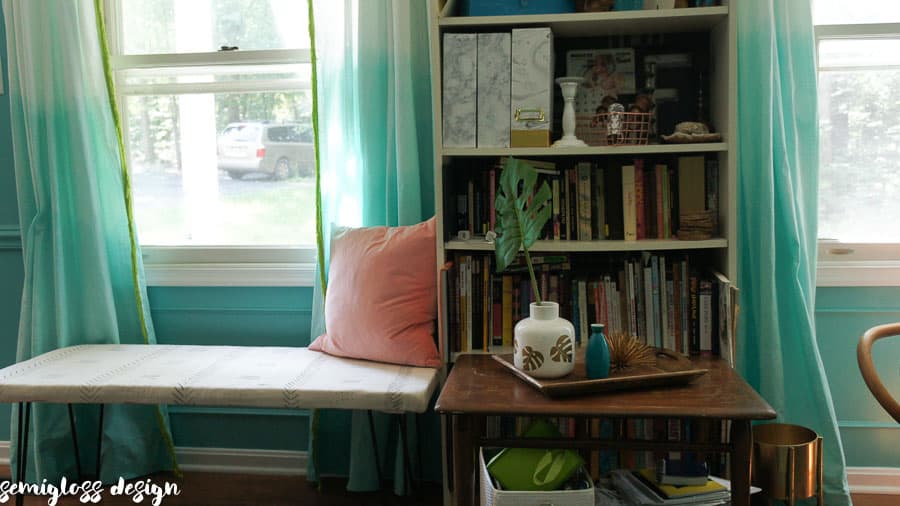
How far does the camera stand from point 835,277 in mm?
2459

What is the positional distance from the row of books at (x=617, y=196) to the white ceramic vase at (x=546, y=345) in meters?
0.35

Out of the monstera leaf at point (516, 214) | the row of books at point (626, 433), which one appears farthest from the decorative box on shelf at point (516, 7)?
the row of books at point (626, 433)

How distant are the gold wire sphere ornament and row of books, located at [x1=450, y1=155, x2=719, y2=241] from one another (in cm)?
33

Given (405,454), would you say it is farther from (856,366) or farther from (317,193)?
(856,366)

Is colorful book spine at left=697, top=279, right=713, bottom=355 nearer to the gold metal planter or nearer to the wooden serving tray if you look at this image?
the wooden serving tray

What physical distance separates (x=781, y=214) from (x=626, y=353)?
717 mm

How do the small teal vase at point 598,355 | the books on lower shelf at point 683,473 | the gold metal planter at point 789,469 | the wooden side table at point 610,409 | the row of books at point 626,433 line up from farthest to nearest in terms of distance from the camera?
the row of books at point 626,433
the gold metal planter at point 789,469
the books on lower shelf at point 683,473
the small teal vase at point 598,355
the wooden side table at point 610,409

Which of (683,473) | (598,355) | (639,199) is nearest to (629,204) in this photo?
(639,199)

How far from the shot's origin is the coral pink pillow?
230 centimetres

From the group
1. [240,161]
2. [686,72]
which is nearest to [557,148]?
[686,72]

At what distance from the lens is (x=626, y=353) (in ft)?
6.45

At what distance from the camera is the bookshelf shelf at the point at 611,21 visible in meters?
2.05

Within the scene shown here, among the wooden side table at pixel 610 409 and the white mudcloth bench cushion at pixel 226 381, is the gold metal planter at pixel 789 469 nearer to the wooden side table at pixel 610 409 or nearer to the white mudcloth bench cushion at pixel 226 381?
the wooden side table at pixel 610 409

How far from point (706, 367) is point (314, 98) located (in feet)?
4.55
